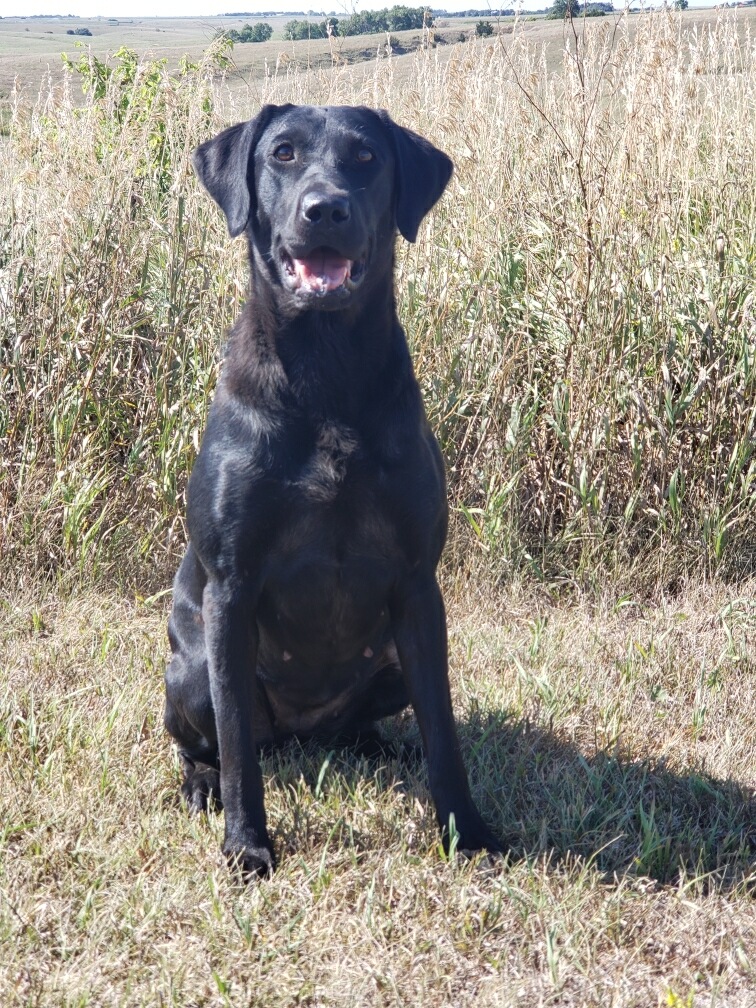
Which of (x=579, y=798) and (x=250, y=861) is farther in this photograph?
(x=579, y=798)

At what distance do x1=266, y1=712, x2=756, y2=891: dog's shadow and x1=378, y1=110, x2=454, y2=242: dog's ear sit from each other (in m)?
1.35

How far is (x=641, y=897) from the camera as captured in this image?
231 centimetres

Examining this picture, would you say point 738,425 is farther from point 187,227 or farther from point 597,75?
point 187,227

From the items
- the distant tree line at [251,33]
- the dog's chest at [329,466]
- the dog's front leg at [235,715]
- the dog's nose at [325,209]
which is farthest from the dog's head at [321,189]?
the distant tree line at [251,33]

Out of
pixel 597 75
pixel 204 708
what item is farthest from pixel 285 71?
pixel 204 708

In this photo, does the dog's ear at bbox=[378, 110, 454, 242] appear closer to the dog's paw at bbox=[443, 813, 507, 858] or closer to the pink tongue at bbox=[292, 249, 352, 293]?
the pink tongue at bbox=[292, 249, 352, 293]

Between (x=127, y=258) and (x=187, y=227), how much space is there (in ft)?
0.91

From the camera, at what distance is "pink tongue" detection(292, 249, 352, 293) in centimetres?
244

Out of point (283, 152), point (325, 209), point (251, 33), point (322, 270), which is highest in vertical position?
point (251, 33)

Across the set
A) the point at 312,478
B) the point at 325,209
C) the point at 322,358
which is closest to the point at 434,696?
the point at 312,478

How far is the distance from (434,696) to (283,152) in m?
1.36

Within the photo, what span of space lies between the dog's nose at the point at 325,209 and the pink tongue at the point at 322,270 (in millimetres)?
122

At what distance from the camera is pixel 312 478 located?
2398 mm

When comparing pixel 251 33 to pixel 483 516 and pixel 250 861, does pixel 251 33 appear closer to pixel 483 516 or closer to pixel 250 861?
pixel 483 516
